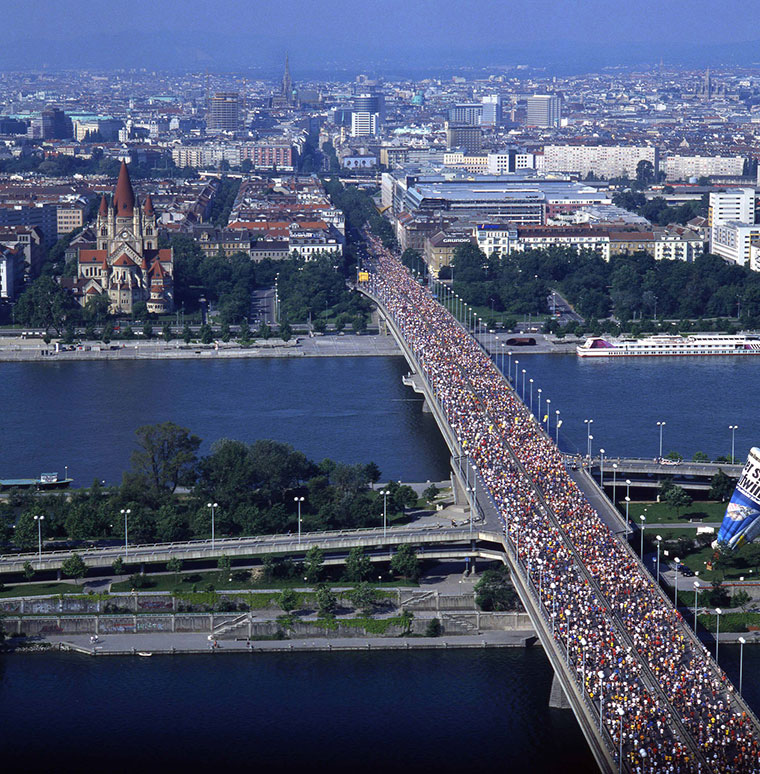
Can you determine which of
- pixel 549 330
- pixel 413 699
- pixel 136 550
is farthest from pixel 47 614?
pixel 549 330

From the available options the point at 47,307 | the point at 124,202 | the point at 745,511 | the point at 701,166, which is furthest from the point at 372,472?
the point at 701,166

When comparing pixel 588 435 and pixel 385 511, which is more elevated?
pixel 385 511

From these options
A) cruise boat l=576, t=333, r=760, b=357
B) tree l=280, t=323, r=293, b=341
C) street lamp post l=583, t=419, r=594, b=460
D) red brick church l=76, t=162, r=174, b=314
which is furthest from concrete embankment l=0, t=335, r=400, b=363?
street lamp post l=583, t=419, r=594, b=460

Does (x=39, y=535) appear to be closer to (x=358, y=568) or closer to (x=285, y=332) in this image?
(x=358, y=568)

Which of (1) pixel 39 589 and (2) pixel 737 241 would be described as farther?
(2) pixel 737 241

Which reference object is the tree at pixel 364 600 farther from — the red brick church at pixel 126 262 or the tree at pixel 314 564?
the red brick church at pixel 126 262

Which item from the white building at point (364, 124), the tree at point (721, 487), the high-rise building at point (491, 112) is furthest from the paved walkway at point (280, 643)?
the high-rise building at point (491, 112)

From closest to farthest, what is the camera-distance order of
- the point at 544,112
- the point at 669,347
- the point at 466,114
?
the point at 669,347, the point at 466,114, the point at 544,112

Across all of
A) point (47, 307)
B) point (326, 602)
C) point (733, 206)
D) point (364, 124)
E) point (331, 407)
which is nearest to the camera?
point (326, 602)

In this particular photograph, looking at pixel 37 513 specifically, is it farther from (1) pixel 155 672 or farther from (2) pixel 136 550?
(1) pixel 155 672
